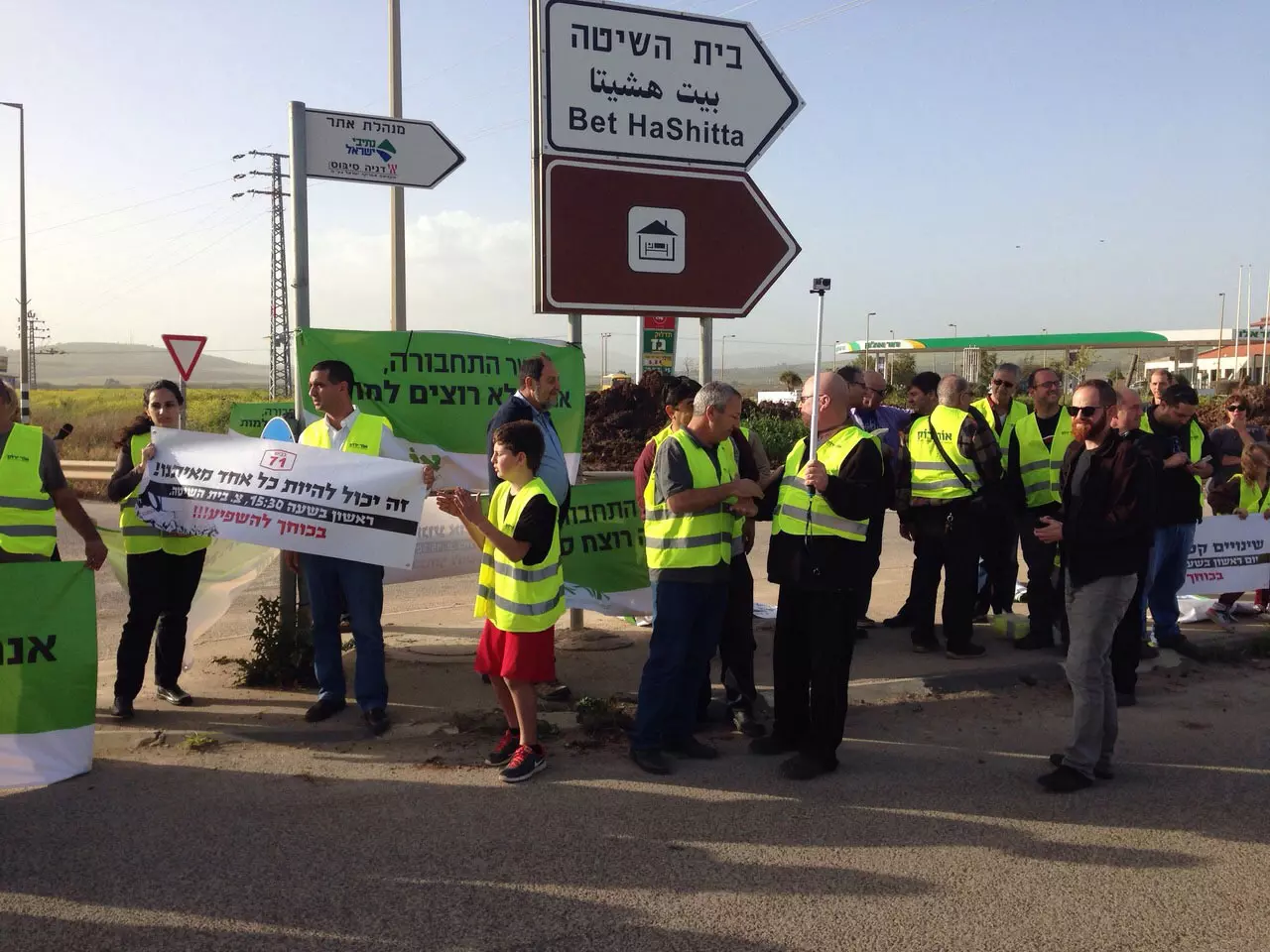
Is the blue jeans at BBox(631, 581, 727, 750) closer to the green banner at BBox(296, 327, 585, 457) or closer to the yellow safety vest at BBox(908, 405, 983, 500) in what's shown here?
the green banner at BBox(296, 327, 585, 457)

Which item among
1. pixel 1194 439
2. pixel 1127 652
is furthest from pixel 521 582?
pixel 1194 439

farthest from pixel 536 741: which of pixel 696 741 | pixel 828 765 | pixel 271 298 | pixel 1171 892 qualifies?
pixel 271 298

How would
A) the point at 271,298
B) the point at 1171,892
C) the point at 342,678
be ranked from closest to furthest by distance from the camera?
1. the point at 1171,892
2. the point at 342,678
3. the point at 271,298

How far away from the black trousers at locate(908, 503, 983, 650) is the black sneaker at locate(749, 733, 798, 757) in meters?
2.39

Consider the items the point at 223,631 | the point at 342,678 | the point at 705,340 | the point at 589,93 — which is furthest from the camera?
the point at 223,631

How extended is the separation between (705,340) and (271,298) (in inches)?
2285

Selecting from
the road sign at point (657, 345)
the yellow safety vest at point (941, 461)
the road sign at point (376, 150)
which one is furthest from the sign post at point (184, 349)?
the yellow safety vest at point (941, 461)

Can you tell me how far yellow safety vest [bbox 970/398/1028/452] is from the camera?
7.77 m

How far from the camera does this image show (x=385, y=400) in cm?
683

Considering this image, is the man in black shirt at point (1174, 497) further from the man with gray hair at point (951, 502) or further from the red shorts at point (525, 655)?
the red shorts at point (525, 655)

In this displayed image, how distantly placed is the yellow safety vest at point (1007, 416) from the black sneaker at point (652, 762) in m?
4.01

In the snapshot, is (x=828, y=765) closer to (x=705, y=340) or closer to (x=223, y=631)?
(x=705, y=340)

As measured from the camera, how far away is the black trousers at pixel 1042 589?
7.66 metres

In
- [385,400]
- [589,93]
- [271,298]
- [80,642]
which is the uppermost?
[271,298]
